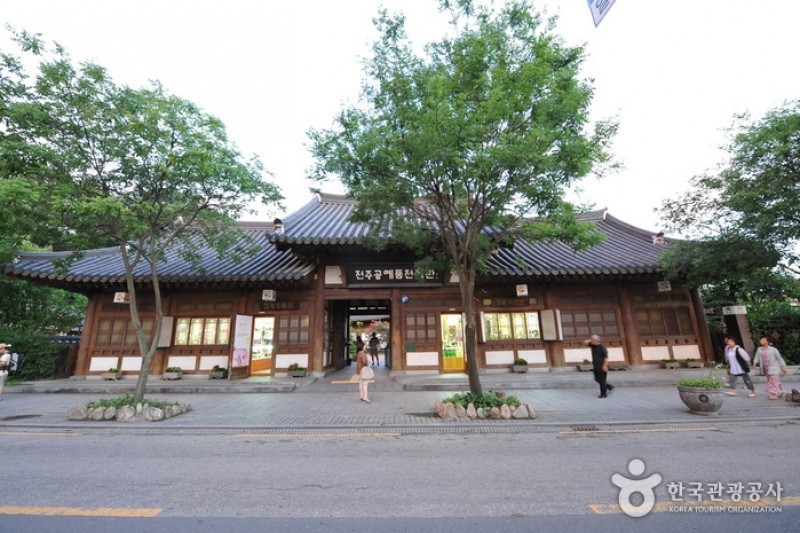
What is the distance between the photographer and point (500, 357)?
43.0 feet

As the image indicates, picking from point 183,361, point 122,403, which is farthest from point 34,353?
point 122,403

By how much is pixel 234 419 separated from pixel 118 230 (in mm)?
5391

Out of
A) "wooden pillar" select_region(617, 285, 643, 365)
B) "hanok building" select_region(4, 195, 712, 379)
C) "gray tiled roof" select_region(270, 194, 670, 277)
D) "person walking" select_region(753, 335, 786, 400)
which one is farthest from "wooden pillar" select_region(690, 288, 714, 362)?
"person walking" select_region(753, 335, 786, 400)

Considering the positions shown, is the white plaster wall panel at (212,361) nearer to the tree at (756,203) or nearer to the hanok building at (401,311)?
the hanok building at (401,311)

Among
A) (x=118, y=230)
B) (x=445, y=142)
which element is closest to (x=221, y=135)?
(x=118, y=230)

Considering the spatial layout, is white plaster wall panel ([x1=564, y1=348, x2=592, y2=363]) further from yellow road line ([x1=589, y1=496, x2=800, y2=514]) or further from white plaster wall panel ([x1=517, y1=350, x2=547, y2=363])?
yellow road line ([x1=589, y1=496, x2=800, y2=514])

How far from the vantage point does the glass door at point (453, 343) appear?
13.1 m

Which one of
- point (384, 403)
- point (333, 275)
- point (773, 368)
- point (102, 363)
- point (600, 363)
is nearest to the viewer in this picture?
point (773, 368)

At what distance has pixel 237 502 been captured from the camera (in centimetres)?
345

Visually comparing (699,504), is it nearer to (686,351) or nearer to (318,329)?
(318,329)

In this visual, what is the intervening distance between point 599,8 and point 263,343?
1351 cm

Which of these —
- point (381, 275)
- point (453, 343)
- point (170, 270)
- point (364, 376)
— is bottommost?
point (364, 376)

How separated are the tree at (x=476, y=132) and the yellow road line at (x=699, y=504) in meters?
4.30

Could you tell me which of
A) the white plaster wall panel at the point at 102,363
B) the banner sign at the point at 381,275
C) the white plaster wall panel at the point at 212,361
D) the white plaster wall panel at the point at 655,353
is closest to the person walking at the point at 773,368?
the white plaster wall panel at the point at 655,353
